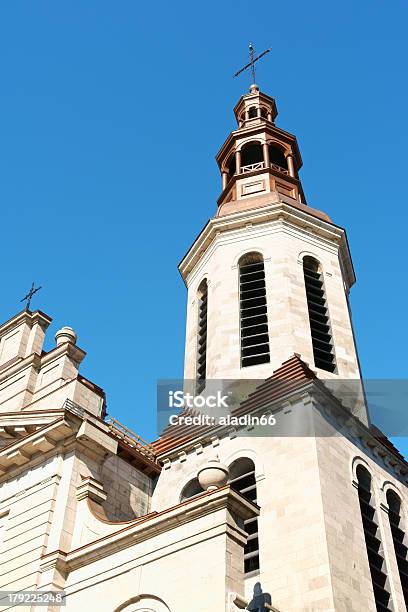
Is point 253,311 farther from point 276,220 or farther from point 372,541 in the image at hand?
point 372,541

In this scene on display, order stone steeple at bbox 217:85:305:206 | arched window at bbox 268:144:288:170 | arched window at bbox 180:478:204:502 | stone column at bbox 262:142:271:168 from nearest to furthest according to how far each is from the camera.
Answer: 1. arched window at bbox 180:478:204:502
2. stone steeple at bbox 217:85:305:206
3. stone column at bbox 262:142:271:168
4. arched window at bbox 268:144:288:170

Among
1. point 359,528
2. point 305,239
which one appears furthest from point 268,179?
point 359,528

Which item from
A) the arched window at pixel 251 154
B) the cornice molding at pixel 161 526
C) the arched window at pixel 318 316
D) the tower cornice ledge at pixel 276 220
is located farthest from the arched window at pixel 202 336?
the cornice molding at pixel 161 526

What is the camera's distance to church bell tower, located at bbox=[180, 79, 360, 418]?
24531 mm

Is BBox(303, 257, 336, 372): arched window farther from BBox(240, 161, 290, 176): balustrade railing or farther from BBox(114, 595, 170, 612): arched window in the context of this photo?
BBox(114, 595, 170, 612): arched window

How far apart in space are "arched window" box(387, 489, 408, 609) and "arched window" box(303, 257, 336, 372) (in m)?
4.33

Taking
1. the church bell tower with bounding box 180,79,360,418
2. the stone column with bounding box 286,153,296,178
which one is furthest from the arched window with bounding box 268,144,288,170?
the church bell tower with bounding box 180,79,360,418

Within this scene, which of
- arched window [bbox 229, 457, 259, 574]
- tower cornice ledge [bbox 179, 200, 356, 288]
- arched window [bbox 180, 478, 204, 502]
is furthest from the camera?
tower cornice ledge [bbox 179, 200, 356, 288]

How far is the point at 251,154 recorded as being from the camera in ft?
120

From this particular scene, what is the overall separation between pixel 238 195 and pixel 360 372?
980 cm

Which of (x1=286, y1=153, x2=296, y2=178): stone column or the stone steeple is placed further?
(x1=286, y1=153, x2=296, y2=178): stone column

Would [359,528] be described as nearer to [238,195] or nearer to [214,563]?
[214,563]

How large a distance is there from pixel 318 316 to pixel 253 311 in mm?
1993

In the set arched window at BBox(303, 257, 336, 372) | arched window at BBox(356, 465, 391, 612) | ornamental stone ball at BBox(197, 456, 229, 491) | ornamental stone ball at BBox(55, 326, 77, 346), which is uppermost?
arched window at BBox(303, 257, 336, 372)
